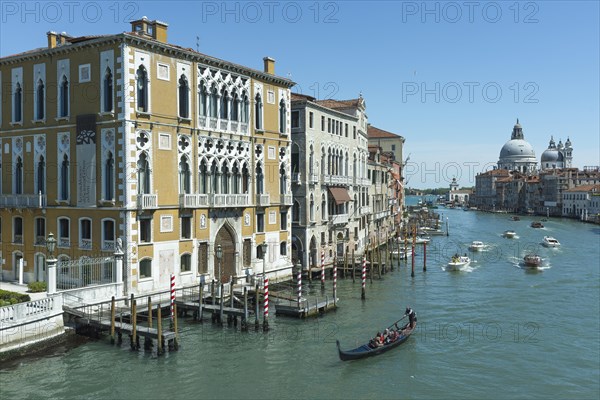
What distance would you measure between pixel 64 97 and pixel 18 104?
3.24 meters

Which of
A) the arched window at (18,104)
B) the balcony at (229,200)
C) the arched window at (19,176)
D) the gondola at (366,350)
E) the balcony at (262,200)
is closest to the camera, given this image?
the gondola at (366,350)

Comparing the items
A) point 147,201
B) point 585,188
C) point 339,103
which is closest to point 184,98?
point 147,201

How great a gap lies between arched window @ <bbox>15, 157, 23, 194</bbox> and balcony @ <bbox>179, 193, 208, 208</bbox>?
758cm

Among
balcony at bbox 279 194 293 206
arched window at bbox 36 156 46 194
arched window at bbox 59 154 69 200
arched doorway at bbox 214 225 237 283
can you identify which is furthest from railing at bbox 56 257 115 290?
balcony at bbox 279 194 293 206

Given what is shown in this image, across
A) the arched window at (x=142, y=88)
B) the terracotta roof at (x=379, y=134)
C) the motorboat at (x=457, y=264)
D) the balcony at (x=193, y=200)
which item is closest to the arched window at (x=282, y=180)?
the balcony at (x=193, y=200)

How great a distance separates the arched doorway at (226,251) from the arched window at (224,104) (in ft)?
17.0

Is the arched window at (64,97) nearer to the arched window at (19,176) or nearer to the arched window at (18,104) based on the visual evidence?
the arched window at (18,104)

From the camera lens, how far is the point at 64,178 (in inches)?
947

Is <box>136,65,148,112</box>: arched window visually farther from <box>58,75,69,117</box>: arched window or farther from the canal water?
the canal water

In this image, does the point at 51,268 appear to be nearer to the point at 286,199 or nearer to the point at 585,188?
the point at 286,199

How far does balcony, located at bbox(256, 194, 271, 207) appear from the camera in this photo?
28984 mm

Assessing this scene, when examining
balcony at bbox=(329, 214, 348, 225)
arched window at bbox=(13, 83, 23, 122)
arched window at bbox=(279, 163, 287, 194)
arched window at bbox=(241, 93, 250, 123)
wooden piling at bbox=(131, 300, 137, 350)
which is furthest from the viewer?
balcony at bbox=(329, 214, 348, 225)

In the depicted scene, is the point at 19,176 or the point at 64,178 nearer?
the point at 64,178

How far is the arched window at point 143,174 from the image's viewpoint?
2262cm
